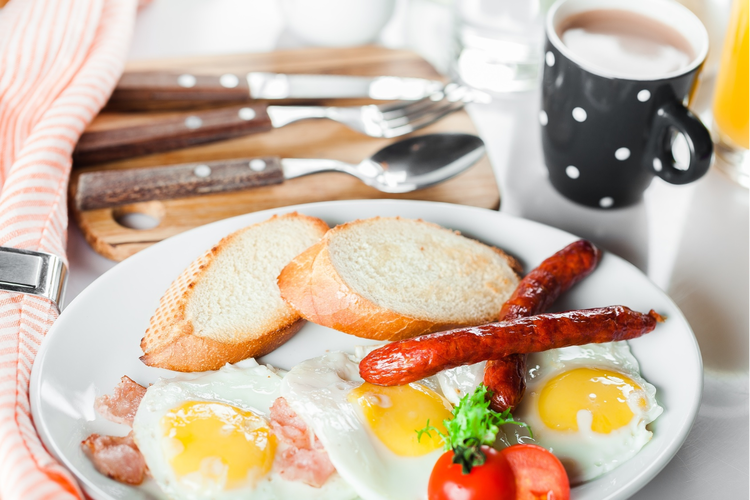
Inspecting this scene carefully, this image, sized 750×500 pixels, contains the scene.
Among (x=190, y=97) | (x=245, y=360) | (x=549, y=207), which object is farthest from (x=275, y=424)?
(x=190, y=97)

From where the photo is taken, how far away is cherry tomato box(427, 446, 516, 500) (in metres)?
1.20

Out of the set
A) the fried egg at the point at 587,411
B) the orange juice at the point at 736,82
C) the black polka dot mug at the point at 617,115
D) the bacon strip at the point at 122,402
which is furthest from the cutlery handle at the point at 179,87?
the orange juice at the point at 736,82

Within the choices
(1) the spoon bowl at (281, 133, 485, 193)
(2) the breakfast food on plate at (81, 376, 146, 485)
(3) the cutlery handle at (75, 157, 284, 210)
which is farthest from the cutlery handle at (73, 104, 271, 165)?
(2) the breakfast food on plate at (81, 376, 146, 485)

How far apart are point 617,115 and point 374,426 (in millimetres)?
1143

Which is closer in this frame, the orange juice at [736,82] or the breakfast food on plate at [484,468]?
the breakfast food on plate at [484,468]

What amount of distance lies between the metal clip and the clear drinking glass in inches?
68.6

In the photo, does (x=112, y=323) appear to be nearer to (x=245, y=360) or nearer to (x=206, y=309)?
(x=206, y=309)

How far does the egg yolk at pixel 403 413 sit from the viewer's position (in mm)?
1387

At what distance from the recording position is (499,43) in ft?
8.61

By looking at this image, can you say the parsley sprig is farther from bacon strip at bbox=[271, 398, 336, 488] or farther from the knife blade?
the knife blade

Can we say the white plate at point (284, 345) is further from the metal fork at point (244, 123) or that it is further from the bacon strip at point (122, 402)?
the metal fork at point (244, 123)

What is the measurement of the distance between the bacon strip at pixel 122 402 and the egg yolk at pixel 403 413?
0.47m

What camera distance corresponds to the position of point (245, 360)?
5.20ft

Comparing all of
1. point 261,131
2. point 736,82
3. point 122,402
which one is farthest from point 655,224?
point 122,402
